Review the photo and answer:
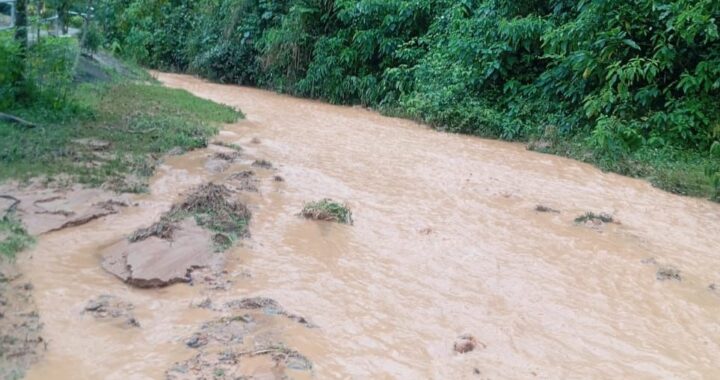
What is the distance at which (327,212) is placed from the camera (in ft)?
20.9

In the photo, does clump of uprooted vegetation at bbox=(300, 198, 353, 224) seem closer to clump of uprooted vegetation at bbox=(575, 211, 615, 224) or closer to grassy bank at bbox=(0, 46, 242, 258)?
grassy bank at bbox=(0, 46, 242, 258)

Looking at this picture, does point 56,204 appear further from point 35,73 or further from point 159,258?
point 35,73

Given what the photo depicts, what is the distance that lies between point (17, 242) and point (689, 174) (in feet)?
27.3

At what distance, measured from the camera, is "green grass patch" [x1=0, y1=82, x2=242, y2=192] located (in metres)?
6.55

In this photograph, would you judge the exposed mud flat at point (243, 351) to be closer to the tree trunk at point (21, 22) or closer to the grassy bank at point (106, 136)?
the grassy bank at point (106, 136)

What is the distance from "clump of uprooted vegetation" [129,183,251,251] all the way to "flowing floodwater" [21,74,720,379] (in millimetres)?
170

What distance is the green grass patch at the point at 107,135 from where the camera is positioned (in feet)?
21.5

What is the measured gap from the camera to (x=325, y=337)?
415 centimetres

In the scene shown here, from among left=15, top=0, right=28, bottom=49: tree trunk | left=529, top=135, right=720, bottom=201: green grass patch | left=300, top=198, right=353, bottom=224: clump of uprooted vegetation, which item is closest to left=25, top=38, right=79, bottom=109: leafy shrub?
left=15, top=0, right=28, bottom=49: tree trunk

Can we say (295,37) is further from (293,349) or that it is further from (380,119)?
(293,349)

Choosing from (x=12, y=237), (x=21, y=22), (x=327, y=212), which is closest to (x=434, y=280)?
(x=327, y=212)

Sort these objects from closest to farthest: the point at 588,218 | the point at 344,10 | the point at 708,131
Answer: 1. the point at 588,218
2. the point at 708,131
3. the point at 344,10

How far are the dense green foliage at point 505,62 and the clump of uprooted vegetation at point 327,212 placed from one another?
5.09m

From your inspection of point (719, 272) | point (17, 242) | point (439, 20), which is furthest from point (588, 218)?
point (439, 20)
